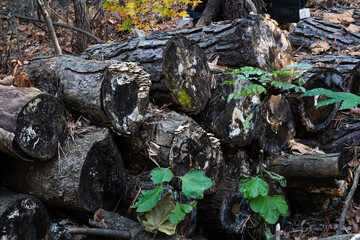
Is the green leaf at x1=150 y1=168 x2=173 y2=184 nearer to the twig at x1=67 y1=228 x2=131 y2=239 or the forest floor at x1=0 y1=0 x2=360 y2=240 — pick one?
the twig at x1=67 y1=228 x2=131 y2=239

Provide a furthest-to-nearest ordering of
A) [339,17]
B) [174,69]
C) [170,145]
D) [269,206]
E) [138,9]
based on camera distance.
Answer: [339,17] → [138,9] → [174,69] → [170,145] → [269,206]

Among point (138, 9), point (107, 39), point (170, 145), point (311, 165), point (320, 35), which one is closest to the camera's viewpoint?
point (170, 145)

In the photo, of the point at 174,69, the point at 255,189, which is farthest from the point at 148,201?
the point at 174,69

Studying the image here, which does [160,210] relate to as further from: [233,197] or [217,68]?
[217,68]

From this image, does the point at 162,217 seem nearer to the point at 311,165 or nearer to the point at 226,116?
the point at 226,116

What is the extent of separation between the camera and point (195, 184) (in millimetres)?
2264

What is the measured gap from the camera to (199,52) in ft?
10.6

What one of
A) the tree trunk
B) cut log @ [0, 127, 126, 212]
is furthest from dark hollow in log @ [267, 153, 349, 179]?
the tree trunk

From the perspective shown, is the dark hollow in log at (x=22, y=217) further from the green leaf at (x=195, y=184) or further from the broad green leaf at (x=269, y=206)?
the broad green leaf at (x=269, y=206)

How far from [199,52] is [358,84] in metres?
2.25

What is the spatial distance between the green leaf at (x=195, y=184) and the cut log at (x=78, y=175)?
65cm

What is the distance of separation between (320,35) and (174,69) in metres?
3.18

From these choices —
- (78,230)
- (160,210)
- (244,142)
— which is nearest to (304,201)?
(244,142)

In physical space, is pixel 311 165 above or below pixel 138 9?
below
